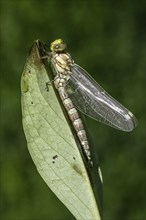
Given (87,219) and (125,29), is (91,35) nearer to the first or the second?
A: (125,29)

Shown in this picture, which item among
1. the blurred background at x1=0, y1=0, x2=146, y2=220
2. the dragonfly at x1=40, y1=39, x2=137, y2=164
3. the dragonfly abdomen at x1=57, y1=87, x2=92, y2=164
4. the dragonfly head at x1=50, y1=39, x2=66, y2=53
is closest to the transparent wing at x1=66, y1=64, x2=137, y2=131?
the dragonfly at x1=40, y1=39, x2=137, y2=164

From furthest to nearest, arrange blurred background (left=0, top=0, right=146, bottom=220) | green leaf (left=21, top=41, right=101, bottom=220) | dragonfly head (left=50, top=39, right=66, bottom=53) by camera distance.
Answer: blurred background (left=0, top=0, right=146, bottom=220) < dragonfly head (left=50, top=39, right=66, bottom=53) < green leaf (left=21, top=41, right=101, bottom=220)

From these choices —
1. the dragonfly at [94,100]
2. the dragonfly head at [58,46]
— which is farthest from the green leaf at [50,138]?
the dragonfly at [94,100]

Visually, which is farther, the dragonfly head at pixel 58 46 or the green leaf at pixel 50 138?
the dragonfly head at pixel 58 46

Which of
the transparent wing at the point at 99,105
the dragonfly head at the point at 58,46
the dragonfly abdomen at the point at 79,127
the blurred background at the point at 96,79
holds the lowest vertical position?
the dragonfly abdomen at the point at 79,127

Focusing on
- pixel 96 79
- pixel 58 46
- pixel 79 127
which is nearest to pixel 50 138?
pixel 79 127

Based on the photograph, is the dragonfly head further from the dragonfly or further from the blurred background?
the blurred background

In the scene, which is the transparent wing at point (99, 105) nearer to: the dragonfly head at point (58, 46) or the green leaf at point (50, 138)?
the dragonfly head at point (58, 46)
